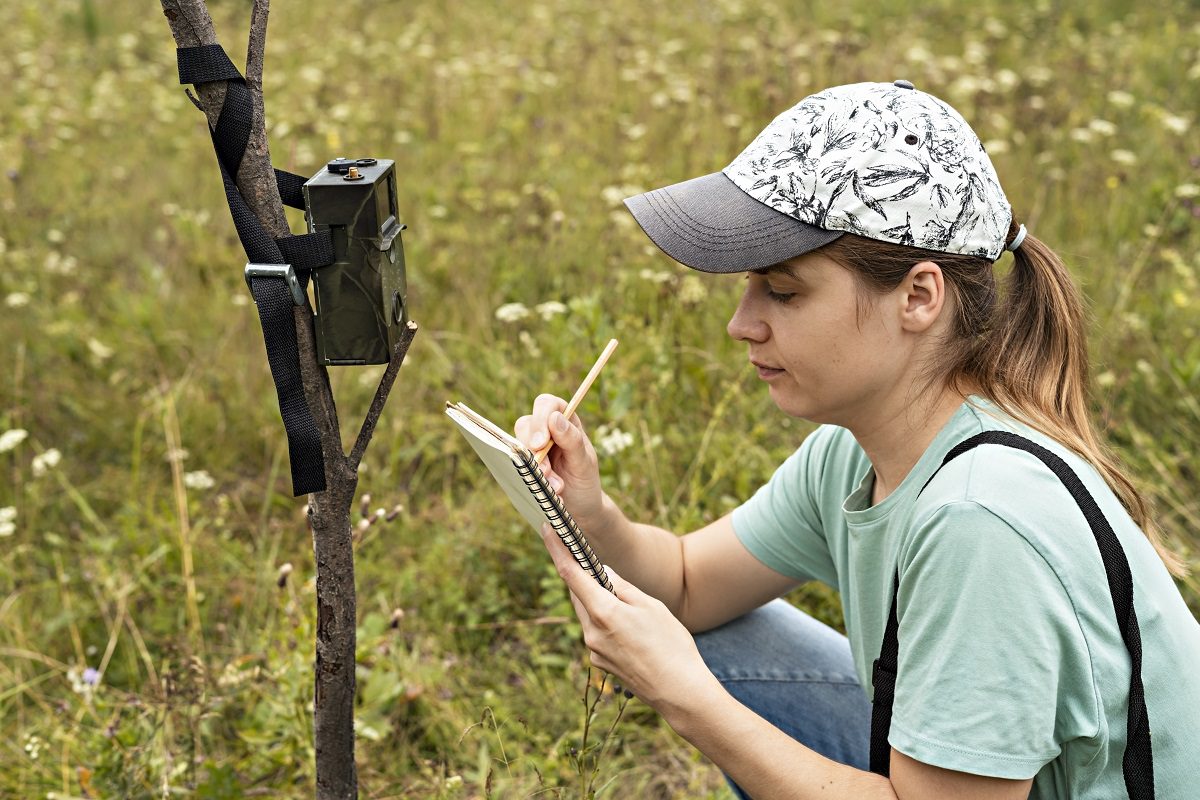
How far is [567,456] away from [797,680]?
0.60m

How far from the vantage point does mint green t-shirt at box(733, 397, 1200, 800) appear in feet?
3.73

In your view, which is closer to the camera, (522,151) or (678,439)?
(678,439)

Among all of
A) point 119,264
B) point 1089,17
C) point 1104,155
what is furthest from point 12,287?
point 1089,17

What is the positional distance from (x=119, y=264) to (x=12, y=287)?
0.38 m

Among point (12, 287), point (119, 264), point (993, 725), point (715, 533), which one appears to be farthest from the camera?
point (119, 264)

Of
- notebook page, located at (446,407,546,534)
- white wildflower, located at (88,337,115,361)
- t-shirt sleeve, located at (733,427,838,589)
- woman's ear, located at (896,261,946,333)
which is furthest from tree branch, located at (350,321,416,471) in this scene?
white wildflower, located at (88,337,115,361)

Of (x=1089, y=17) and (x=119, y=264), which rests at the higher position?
(x=1089, y=17)

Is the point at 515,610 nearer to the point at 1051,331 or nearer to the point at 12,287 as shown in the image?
Answer: the point at 1051,331

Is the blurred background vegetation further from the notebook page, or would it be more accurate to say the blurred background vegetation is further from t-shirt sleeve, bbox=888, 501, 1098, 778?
t-shirt sleeve, bbox=888, 501, 1098, 778

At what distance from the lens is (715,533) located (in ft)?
5.92

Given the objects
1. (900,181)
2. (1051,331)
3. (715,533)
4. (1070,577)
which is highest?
(900,181)

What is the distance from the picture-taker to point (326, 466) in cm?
128

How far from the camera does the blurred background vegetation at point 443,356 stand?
2.01 metres

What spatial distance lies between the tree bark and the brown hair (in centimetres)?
57
